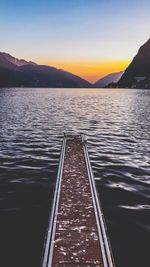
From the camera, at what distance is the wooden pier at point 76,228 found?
32.9 ft

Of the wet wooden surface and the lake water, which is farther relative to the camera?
the lake water

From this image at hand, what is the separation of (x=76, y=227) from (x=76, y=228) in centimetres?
9

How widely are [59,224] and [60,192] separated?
3694 mm

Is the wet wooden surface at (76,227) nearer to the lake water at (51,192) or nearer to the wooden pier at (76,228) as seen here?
the wooden pier at (76,228)

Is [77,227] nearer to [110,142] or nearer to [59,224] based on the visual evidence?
[59,224]

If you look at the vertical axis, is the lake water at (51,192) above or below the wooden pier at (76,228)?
below

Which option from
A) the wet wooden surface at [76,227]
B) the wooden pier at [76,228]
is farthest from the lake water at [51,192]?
the wet wooden surface at [76,227]

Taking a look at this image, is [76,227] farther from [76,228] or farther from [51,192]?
[51,192]

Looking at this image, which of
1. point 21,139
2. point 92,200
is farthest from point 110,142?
point 92,200

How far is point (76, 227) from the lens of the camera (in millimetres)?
12125

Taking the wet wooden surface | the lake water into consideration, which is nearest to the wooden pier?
the wet wooden surface

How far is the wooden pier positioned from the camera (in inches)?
395

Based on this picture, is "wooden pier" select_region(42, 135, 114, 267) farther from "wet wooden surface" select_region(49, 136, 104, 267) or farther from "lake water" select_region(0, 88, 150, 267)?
"lake water" select_region(0, 88, 150, 267)

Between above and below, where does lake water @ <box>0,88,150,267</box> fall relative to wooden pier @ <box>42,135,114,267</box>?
below
